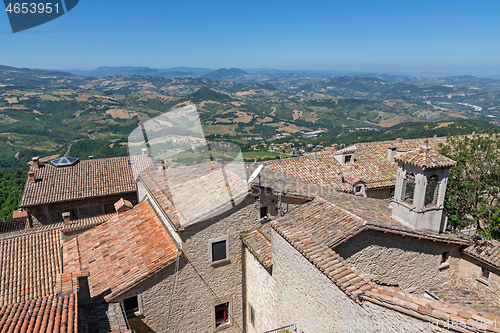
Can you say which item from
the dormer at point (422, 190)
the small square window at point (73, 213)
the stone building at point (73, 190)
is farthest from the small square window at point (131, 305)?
the small square window at point (73, 213)

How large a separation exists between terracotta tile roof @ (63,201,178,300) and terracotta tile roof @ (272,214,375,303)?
4.85 metres

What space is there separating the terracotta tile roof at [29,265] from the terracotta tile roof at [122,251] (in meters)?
0.70

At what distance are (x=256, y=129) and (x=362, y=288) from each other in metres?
186

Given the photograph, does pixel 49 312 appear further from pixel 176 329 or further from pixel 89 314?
pixel 176 329

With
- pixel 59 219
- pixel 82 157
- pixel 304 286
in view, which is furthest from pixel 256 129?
pixel 304 286

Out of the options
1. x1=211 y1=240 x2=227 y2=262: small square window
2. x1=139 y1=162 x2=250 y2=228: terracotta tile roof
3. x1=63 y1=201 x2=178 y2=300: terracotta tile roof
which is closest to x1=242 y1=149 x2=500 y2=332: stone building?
x1=211 y1=240 x2=227 y2=262: small square window

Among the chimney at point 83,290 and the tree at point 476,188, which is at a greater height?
the tree at point 476,188

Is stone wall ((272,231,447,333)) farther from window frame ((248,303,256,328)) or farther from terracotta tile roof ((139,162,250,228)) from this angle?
terracotta tile roof ((139,162,250,228))

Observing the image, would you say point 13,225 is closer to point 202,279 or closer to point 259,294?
point 202,279

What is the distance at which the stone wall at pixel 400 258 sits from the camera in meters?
10.3

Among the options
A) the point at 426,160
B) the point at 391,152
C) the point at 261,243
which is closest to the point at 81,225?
the point at 261,243

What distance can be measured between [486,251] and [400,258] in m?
3.62

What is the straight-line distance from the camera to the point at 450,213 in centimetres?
1523

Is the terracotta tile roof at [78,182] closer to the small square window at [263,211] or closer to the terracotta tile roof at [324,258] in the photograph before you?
the small square window at [263,211]
